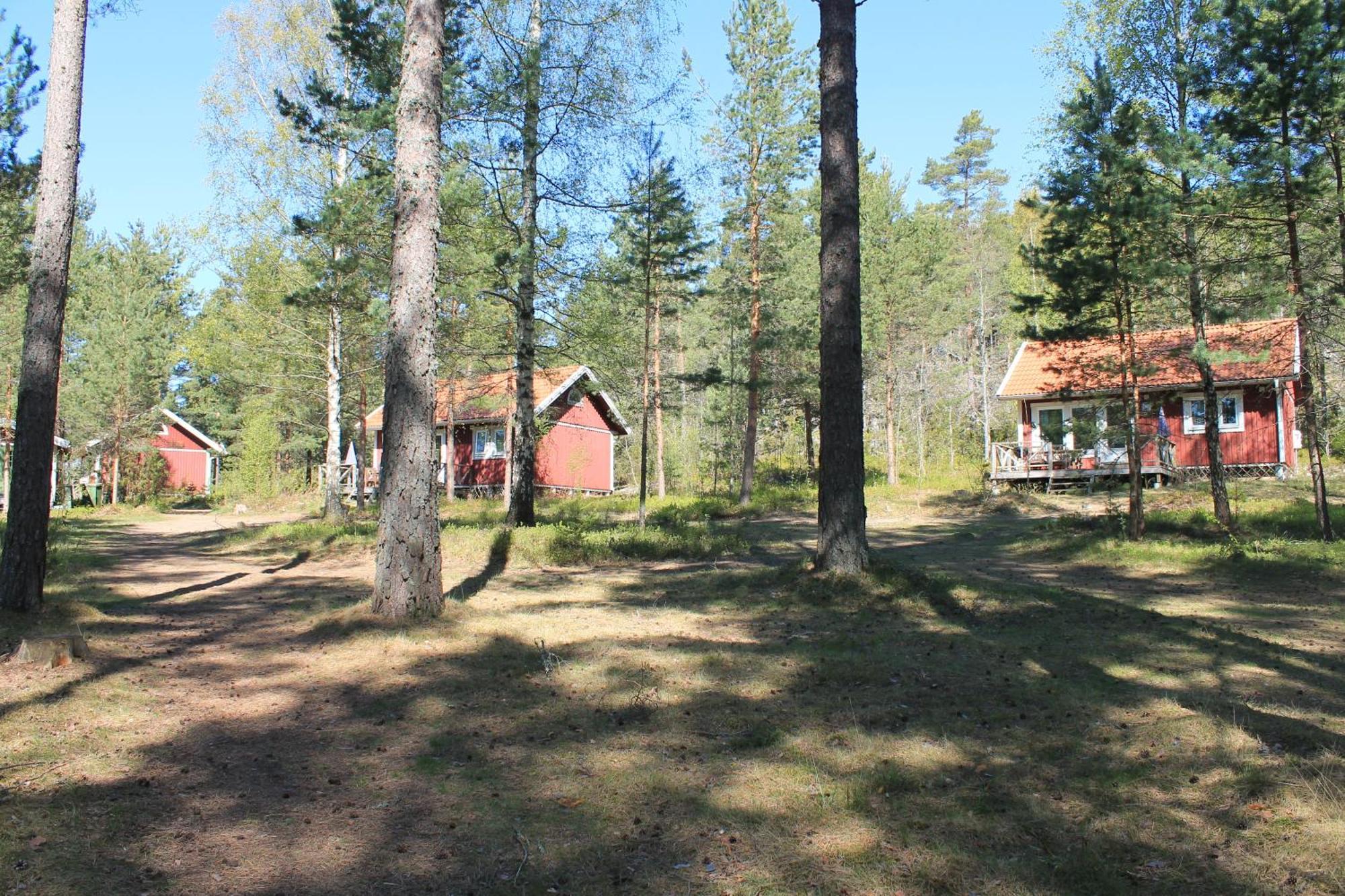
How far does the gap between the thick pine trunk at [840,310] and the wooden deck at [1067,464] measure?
19.7 metres

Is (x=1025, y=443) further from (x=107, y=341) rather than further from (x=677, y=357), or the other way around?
(x=107, y=341)

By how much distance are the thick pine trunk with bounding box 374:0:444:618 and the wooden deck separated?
23184 mm

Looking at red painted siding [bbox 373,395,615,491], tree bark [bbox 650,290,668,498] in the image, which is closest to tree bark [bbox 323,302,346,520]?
tree bark [bbox 650,290,668,498]

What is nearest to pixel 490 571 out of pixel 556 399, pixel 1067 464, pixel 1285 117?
pixel 1285 117

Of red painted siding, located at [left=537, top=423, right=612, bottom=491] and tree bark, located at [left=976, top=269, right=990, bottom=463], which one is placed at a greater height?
tree bark, located at [left=976, top=269, right=990, bottom=463]

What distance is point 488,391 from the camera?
933 inches

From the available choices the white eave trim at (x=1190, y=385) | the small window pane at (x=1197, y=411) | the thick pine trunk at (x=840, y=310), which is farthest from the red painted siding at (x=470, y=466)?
the thick pine trunk at (x=840, y=310)

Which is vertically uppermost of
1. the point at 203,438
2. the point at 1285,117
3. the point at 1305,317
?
the point at 1285,117

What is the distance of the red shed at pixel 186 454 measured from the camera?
44.5 m

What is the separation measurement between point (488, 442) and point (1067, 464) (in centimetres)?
2225

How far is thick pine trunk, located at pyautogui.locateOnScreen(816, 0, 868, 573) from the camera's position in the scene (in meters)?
8.71

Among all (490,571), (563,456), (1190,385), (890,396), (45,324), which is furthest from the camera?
(563,456)

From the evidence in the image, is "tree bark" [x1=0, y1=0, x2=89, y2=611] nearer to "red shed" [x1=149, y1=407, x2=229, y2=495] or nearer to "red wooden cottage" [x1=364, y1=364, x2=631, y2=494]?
"red wooden cottage" [x1=364, y1=364, x2=631, y2=494]

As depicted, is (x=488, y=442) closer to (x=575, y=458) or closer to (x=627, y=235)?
(x=575, y=458)
